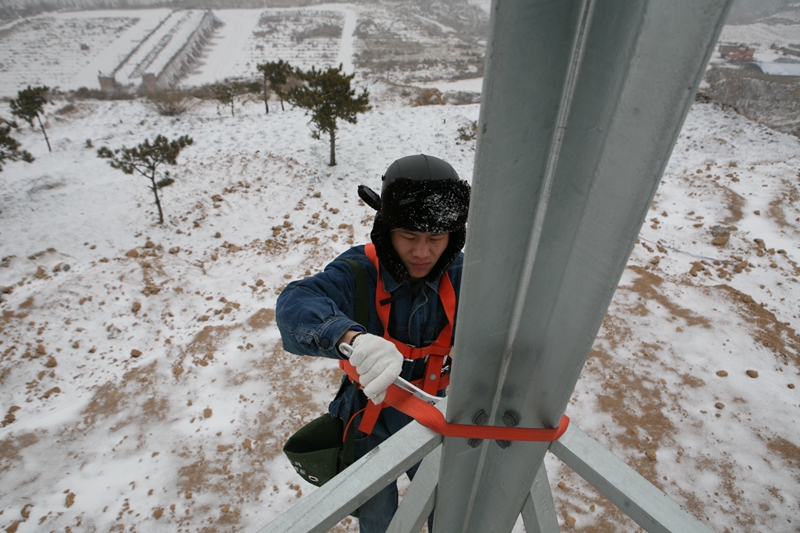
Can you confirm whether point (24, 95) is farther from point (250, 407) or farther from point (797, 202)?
point (797, 202)

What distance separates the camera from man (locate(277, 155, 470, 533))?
1.29 metres

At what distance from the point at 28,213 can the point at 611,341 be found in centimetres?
1036

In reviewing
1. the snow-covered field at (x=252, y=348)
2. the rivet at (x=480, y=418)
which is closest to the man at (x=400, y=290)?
the rivet at (x=480, y=418)

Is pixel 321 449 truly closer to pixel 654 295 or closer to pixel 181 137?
pixel 654 295

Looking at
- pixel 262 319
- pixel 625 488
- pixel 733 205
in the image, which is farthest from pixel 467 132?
pixel 625 488

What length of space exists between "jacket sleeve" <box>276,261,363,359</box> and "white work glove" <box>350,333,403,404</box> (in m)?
0.12

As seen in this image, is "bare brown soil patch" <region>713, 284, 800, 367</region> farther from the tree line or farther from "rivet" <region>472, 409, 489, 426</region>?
the tree line

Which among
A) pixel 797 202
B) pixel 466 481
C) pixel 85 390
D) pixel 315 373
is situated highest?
pixel 466 481

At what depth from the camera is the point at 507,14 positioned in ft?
1.67

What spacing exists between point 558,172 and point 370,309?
3.47 feet

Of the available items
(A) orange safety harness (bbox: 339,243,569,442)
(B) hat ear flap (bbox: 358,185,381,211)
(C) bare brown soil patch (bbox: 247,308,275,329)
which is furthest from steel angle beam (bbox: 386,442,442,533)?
(C) bare brown soil patch (bbox: 247,308,275,329)

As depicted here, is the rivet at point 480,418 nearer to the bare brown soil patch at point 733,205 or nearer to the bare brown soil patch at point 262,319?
the bare brown soil patch at point 262,319

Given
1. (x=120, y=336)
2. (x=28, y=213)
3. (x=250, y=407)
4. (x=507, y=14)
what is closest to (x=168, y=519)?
(x=250, y=407)

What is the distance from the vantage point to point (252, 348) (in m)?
4.69
